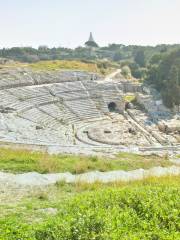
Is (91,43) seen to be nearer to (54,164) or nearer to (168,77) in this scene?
(168,77)

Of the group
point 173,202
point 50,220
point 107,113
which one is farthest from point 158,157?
point 107,113

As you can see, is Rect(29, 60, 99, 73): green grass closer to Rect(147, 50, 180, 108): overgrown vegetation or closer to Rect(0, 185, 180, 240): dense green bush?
Rect(147, 50, 180, 108): overgrown vegetation

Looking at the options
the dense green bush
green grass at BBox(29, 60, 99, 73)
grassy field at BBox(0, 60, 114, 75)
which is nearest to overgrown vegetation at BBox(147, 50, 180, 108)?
grassy field at BBox(0, 60, 114, 75)

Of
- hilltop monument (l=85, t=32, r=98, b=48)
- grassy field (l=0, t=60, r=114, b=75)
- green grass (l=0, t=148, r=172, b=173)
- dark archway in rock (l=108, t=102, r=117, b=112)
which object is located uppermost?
hilltop monument (l=85, t=32, r=98, b=48)

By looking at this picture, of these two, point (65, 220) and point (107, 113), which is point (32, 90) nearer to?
point (107, 113)

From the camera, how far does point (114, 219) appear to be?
7230 millimetres

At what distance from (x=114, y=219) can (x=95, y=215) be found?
43 centimetres

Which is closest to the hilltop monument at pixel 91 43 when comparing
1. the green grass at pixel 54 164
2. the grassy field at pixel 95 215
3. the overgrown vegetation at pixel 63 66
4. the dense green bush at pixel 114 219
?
the overgrown vegetation at pixel 63 66

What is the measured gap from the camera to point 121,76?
203ft

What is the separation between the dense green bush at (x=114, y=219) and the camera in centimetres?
645

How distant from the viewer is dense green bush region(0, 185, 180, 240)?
6.45 m

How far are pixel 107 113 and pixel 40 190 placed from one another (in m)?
31.0

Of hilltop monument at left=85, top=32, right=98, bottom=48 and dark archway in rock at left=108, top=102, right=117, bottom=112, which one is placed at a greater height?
hilltop monument at left=85, top=32, right=98, bottom=48

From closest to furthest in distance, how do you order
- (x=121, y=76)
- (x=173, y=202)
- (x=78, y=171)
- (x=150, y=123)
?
(x=173, y=202) < (x=78, y=171) < (x=150, y=123) < (x=121, y=76)
